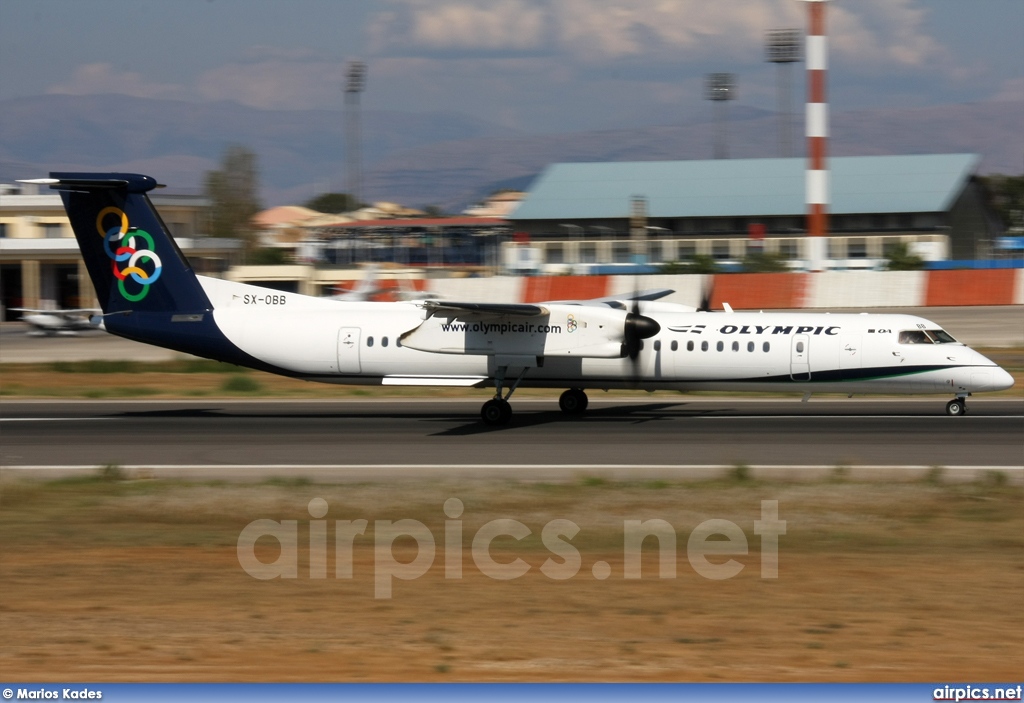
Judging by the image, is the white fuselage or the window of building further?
the window of building

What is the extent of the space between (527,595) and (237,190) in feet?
386

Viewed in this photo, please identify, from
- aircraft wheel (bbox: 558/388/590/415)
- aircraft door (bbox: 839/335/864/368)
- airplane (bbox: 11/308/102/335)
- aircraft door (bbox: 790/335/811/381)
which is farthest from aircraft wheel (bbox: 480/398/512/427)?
airplane (bbox: 11/308/102/335)

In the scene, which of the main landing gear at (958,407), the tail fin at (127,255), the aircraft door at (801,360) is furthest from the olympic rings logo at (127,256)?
the main landing gear at (958,407)

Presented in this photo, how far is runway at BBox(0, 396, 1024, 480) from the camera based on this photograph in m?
17.4

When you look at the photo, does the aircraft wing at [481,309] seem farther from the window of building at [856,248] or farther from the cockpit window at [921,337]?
the window of building at [856,248]

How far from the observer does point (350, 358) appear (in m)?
23.5

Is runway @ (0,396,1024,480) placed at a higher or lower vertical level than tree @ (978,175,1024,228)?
lower

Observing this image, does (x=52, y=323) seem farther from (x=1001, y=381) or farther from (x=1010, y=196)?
(x=1010, y=196)

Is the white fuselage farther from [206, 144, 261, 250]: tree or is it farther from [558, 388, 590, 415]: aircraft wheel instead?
[206, 144, 261, 250]: tree

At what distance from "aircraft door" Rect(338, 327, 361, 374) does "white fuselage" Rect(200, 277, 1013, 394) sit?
0.07ft

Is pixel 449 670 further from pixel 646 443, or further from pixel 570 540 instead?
pixel 646 443

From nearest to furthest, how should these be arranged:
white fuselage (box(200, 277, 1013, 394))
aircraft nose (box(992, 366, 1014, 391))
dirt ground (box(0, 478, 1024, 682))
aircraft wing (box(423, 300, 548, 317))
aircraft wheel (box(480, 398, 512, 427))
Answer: dirt ground (box(0, 478, 1024, 682)) < aircraft nose (box(992, 366, 1014, 391)) < aircraft wing (box(423, 300, 548, 317)) < white fuselage (box(200, 277, 1013, 394)) < aircraft wheel (box(480, 398, 512, 427))

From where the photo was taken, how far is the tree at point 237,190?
121 metres

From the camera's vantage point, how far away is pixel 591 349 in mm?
22516
